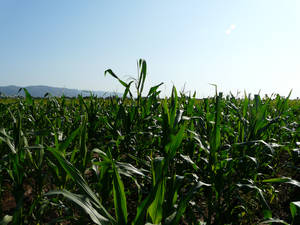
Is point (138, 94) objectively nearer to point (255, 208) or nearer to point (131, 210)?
point (131, 210)

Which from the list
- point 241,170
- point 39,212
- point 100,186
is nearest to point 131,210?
point 100,186

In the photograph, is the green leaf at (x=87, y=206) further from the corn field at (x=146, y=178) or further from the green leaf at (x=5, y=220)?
the green leaf at (x=5, y=220)

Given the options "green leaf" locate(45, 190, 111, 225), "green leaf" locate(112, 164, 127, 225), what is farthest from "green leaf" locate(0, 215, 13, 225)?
"green leaf" locate(112, 164, 127, 225)

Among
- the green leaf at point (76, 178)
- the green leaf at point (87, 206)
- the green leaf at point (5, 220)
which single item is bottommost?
the green leaf at point (5, 220)

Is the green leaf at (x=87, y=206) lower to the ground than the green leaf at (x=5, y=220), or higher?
higher

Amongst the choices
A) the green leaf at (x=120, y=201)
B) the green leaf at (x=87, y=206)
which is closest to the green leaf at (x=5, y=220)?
the green leaf at (x=87, y=206)

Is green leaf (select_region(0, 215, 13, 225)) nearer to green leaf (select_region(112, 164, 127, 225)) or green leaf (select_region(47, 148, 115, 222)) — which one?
green leaf (select_region(47, 148, 115, 222))

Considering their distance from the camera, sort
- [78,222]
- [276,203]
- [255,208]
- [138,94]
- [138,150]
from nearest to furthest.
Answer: [78,222] < [255,208] < [276,203] < [138,150] < [138,94]

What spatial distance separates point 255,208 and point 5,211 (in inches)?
72.5

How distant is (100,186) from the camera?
3.82ft

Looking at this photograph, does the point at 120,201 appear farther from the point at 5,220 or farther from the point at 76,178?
the point at 5,220

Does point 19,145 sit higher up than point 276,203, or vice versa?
point 19,145

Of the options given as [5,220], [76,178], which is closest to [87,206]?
[76,178]

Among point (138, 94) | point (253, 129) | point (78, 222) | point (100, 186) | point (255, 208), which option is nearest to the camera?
point (78, 222)
